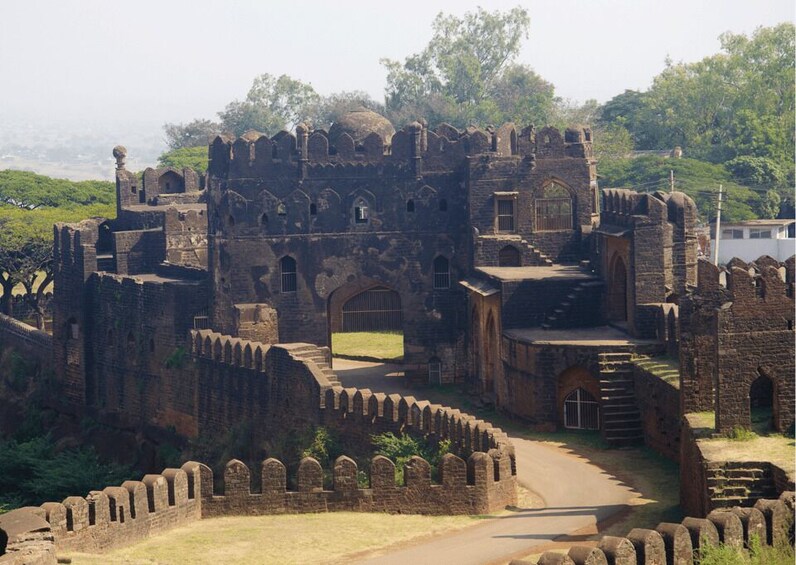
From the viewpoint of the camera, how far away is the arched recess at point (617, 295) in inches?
2047

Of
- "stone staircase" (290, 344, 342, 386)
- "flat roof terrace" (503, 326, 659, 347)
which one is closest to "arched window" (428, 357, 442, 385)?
"flat roof terrace" (503, 326, 659, 347)

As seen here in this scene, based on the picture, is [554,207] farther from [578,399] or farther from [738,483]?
[738,483]

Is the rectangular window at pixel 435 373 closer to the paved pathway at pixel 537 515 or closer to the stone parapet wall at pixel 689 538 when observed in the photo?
the paved pathway at pixel 537 515

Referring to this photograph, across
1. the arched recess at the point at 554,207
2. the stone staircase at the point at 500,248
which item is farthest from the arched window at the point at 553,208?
the stone staircase at the point at 500,248

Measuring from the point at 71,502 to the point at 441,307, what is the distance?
2458 cm

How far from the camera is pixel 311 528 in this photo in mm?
37594

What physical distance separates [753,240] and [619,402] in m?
38.0

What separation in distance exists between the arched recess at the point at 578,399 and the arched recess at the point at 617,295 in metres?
3.96

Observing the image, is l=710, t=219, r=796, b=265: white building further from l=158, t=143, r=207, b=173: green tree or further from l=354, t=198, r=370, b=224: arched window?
l=158, t=143, r=207, b=173: green tree

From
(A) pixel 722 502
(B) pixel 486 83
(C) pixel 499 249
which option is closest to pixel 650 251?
(C) pixel 499 249

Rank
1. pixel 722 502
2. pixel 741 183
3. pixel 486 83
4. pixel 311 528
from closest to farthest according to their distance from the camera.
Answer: pixel 722 502 < pixel 311 528 < pixel 741 183 < pixel 486 83

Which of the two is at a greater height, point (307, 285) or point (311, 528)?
point (307, 285)

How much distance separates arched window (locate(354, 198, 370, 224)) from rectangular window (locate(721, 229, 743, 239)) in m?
30.0

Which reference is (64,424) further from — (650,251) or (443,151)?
(650,251)
